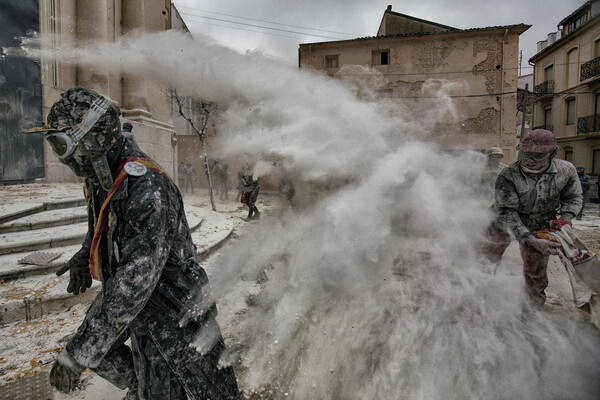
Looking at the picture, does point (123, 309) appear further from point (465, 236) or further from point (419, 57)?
point (419, 57)

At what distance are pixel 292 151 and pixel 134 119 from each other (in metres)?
5.74

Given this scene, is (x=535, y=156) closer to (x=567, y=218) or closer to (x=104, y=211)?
(x=567, y=218)

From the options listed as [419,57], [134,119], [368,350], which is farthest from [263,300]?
[419,57]

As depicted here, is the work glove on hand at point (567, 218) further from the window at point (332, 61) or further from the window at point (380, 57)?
the window at point (380, 57)

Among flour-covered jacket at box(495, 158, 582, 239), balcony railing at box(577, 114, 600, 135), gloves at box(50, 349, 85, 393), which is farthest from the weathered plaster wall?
gloves at box(50, 349, 85, 393)

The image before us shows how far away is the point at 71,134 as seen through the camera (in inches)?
54.6

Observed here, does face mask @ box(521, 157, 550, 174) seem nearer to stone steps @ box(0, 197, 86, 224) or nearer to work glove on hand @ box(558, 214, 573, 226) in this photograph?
work glove on hand @ box(558, 214, 573, 226)

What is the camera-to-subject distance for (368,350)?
2.54m

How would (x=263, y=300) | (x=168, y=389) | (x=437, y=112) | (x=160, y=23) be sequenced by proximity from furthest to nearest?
(x=437, y=112) → (x=160, y=23) → (x=263, y=300) → (x=168, y=389)

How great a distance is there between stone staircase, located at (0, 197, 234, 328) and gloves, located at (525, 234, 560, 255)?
4.23m

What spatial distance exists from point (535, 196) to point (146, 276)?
11.8 ft

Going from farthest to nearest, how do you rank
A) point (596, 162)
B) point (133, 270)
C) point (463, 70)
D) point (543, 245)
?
1. point (596, 162)
2. point (463, 70)
3. point (543, 245)
4. point (133, 270)

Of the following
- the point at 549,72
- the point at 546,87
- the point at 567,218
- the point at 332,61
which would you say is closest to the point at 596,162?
the point at 546,87

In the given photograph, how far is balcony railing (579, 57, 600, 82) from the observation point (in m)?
17.9
